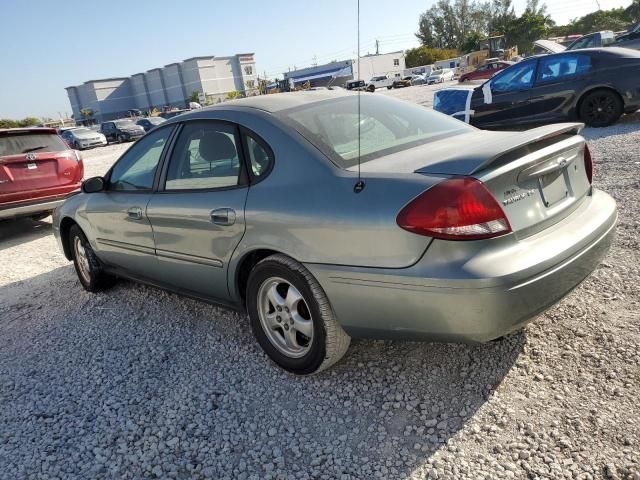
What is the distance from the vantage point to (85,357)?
3.52 m

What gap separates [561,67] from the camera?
8977mm

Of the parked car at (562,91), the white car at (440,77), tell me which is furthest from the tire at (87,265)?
the white car at (440,77)

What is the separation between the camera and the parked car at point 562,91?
8531 millimetres

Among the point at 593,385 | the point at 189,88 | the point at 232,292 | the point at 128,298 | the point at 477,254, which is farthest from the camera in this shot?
the point at 189,88

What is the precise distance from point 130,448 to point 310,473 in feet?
3.09

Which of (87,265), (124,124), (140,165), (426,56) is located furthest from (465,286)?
(426,56)

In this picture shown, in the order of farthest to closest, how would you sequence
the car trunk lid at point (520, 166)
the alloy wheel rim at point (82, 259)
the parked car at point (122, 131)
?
the parked car at point (122, 131) → the alloy wheel rim at point (82, 259) → the car trunk lid at point (520, 166)

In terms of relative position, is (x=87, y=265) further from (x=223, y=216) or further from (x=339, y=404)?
(x=339, y=404)

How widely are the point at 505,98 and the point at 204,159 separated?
7752 mm

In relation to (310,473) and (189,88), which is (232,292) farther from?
(189,88)

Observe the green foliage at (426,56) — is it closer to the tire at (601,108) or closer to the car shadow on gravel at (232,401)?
the tire at (601,108)

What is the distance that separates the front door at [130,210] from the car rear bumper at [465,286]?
1701 mm

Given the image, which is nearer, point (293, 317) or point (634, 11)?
point (293, 317)

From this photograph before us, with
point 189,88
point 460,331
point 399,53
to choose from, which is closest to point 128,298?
point 460,331
